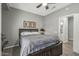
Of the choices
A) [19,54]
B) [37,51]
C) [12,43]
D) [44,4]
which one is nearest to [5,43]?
[12,43]

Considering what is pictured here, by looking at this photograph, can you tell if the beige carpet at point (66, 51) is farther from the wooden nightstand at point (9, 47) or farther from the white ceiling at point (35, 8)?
the white ceiling at point (35, 8)

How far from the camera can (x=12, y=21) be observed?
4.87 feet

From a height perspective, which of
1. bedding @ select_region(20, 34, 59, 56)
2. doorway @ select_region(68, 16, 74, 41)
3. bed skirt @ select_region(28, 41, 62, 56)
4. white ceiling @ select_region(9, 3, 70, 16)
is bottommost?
bed skirt @ select_region(28, 41, 62, 56)

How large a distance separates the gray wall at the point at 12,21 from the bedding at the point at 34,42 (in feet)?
0.63

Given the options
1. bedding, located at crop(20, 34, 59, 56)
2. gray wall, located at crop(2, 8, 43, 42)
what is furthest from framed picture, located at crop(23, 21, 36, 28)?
bedding, located at crop(20, 34, 59, 56)

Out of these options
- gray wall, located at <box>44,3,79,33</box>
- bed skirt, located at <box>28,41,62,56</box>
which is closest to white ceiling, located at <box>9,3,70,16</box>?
gray wall, located at <box>44,3,79,33</box>

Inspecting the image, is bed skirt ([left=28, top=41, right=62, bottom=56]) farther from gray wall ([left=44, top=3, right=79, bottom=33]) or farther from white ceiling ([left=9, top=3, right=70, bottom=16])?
white ceiling ([left=9, top=3, right=70, bottom=16])

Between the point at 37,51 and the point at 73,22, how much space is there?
Answer: 2.60 ft

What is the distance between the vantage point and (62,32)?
60.1 inches

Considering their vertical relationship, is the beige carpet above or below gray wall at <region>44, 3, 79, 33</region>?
below

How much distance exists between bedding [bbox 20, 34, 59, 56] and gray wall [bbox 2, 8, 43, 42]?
19 centimetres

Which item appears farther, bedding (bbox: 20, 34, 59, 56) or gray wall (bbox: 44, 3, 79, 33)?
gray wall (bbox: 44, 3, 79, 33)

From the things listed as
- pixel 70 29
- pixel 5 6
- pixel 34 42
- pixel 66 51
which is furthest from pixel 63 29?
pixel 5 6

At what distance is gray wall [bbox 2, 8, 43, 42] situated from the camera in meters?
1.46
